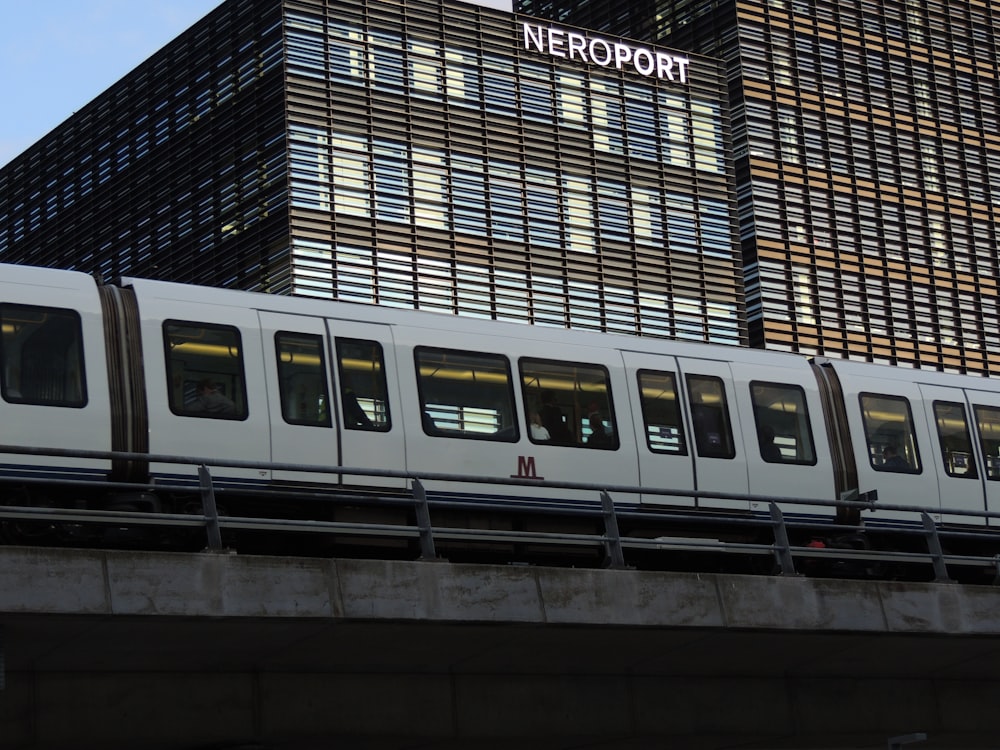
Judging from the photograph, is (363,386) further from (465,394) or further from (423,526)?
(423,526)

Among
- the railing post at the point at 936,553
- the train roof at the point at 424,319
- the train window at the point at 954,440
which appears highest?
the train roof at the point at 424,319

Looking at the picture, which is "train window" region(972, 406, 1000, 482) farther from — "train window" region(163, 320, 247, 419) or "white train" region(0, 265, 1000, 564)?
"train window" region(163, 320, 247, 419)

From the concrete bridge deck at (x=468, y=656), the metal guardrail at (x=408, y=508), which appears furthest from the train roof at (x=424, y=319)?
the concrete bridge deck at (x=468, y=656)

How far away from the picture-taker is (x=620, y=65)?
109688 mm

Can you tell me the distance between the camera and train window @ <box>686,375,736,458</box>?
76.3ft

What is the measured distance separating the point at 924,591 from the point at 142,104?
3717 inches

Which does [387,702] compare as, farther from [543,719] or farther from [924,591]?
[924,591]

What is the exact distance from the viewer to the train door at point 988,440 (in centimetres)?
2609

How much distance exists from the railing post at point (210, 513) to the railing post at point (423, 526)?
76.1 inches

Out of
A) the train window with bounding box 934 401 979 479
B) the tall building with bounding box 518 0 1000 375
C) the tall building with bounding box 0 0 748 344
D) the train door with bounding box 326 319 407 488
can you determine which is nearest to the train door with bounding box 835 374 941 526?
the train window with bounding box 934 401 979 479

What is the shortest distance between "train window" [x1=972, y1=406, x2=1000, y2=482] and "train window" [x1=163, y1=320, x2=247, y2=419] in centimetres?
1165

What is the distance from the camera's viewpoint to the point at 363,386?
20875mm

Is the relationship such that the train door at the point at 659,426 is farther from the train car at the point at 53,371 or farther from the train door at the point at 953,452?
the train car at the point at 53,371

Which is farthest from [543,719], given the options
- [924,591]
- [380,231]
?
[380,231]
